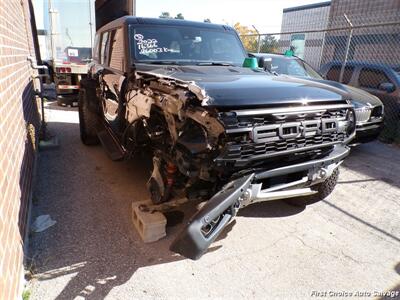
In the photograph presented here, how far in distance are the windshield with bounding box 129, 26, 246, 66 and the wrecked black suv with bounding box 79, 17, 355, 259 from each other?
1 centimetres

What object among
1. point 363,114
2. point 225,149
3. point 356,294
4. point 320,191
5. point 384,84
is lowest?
point 356,294

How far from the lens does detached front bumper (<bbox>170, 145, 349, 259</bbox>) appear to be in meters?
2.09

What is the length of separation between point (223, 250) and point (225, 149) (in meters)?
1.18

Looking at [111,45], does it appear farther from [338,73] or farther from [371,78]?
[338,73]

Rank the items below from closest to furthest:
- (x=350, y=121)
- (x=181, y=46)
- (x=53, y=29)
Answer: (x=350, y=121)
(x=181, y=46)
(x=53, y=29)

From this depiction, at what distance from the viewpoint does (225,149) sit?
2289mm

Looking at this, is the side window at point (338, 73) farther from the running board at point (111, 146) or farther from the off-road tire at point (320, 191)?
the running board at point (111, 146)

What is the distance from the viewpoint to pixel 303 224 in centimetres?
354

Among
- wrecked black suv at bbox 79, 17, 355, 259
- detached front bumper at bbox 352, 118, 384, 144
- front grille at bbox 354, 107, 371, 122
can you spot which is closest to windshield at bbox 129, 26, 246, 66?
wrecked black suv at bbox 79, 17, 355, 259

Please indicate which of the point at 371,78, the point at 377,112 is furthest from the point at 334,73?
the point at 377,112

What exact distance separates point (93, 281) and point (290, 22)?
22503 millimetres

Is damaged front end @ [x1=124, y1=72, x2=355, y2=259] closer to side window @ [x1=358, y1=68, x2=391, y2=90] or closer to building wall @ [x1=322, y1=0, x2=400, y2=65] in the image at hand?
Answer: side window @ [x1=358, y1=68, x2=391, y2=90]

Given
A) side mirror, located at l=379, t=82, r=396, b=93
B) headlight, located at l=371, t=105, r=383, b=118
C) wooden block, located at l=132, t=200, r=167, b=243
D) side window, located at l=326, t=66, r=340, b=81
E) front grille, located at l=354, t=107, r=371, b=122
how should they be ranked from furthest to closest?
side window, located at l=326, t=66, r=340, b=81
side mirror, located at l=379, t=82, r=396, b=93
headlight, located at l=371, t=105, r=383, b=118
front grille, located at l=354, t=107, r=371, b=122
wooden block, located at l=132, t=200, r=167, b=243

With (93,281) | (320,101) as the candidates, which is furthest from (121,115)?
(320,101)
